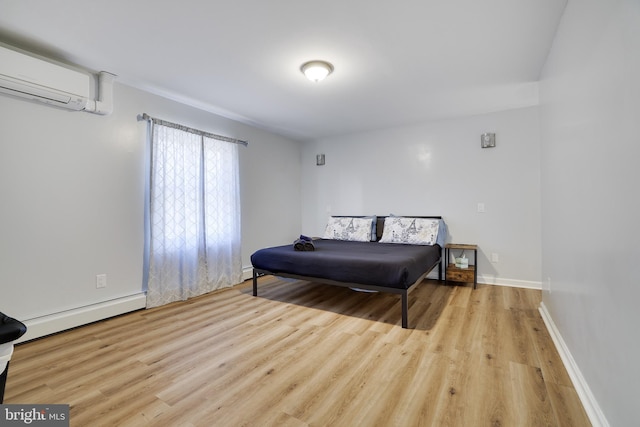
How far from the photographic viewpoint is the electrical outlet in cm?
270

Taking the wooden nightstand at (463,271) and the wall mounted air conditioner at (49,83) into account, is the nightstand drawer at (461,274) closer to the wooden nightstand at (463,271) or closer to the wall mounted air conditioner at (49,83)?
the wooden nightstand at (463,271)

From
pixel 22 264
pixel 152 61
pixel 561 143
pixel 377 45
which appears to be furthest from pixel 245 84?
pixel 561 143

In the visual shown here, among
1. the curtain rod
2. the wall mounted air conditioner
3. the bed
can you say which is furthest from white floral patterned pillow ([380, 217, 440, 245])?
the wall mounted air conditioner

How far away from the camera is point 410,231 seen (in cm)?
402

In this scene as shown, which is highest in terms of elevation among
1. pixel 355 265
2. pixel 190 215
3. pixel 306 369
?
pixel 190 215

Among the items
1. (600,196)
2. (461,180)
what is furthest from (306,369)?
(461,180)

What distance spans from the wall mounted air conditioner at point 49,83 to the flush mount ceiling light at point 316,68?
1.94m

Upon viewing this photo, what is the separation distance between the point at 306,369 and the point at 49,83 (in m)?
3.06

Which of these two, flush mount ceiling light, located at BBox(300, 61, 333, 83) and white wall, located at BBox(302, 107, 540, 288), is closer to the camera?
flush mount ceiling light, located at BBox(300, 61, 333, 83)

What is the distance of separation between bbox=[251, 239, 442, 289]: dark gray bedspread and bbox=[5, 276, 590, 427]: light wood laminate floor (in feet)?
1.32

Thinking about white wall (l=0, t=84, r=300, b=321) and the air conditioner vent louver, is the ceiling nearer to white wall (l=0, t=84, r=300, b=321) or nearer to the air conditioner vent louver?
the air conditioner vent louver

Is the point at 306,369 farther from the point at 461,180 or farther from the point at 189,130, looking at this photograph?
the point at 461,180

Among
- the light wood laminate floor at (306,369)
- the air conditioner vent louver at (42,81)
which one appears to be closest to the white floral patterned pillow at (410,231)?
the light wood laminate floor at (306,369)

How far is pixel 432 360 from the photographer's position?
6.31 ft
